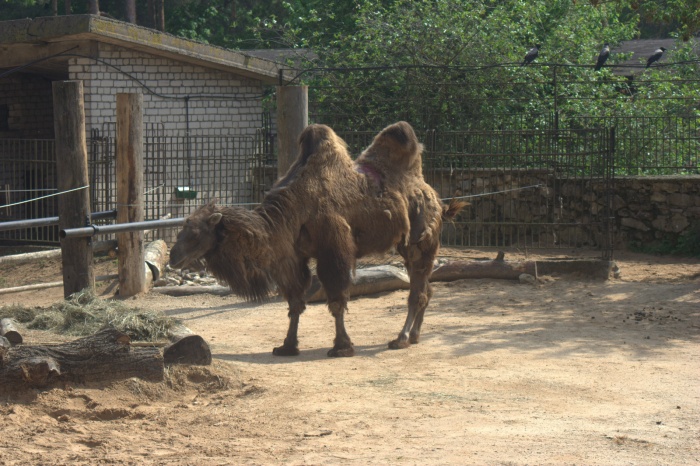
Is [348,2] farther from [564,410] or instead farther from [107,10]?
[564,410]

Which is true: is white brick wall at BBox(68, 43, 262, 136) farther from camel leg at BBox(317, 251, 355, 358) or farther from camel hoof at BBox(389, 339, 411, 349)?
camel hoof at BBox(389, 339, 411, 349)

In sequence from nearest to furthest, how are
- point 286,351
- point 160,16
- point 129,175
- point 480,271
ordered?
point 286,351 < point 129,175 < point 480,271 < point 160,16

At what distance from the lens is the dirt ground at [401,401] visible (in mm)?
5332

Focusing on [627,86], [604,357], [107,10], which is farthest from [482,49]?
[107,10]

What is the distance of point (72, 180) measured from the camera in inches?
372

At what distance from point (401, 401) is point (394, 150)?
3392 millimetres

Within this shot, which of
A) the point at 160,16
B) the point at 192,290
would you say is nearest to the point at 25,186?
the point at 192,290

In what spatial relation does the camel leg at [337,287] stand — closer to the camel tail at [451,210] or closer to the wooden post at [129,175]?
the camel tail at [451,210]

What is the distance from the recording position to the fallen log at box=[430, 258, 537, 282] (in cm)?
1270

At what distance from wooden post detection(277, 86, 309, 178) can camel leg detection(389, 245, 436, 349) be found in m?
2.45

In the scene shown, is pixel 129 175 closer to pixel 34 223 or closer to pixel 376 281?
pixel 34 223

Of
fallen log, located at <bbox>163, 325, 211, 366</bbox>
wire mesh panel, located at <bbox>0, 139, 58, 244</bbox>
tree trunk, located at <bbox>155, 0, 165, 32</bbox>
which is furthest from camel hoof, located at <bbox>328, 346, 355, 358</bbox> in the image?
tree trunk, located at <bbox>155, 0, 165, 32</bbox>

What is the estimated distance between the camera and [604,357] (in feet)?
27.1

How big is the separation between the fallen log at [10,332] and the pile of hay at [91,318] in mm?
357
